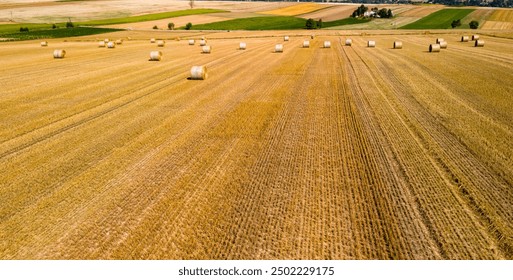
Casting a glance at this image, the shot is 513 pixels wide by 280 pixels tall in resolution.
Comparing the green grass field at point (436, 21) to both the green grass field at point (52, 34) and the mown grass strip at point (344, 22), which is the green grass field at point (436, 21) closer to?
the mown grass strip at point (344, 22)

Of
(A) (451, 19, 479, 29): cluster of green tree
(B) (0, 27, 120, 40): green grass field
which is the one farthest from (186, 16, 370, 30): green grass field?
(B) (0, 27, 120, 40): green grass field

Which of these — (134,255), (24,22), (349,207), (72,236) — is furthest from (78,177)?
(24,22)

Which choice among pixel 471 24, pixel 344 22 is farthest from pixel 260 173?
pixel 344 22

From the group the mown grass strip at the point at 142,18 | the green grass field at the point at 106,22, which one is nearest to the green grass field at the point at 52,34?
the green grass field at the point at 106,22

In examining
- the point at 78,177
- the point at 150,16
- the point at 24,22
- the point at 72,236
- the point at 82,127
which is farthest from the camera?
the point at 150,16

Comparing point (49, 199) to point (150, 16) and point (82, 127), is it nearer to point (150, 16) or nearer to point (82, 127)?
point (82, 127)

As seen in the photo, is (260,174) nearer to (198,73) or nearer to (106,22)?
(198,73)
